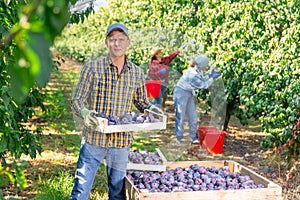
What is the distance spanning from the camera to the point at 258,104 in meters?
6.03

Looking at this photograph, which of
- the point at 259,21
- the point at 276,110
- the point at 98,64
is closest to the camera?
the point at 98,64

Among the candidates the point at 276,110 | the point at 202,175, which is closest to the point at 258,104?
the point at 276,110

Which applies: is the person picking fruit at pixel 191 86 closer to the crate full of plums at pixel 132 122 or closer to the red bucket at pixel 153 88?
the red bucket at pixel 153 88

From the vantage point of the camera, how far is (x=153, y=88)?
4.41 m

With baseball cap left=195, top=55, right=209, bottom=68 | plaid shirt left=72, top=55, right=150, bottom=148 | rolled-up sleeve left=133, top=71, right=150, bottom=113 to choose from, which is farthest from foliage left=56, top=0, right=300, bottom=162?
plaid shirt left=72, top=55, right=150, bottom=148

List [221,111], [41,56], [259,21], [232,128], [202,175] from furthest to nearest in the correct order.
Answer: [232,128], [259,21], [221,111], [202,175], [41,56]

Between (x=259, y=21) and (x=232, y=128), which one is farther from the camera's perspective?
(x=232, y=128)

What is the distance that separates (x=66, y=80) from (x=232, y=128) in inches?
316

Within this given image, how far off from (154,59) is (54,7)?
375cm

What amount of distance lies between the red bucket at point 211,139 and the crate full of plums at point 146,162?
239 cm

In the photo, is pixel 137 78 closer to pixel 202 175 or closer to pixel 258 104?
pixel 202 175

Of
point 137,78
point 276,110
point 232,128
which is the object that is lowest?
point 232,128

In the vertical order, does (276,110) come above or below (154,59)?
below

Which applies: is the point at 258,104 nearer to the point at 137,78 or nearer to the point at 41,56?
the point at 137,78
